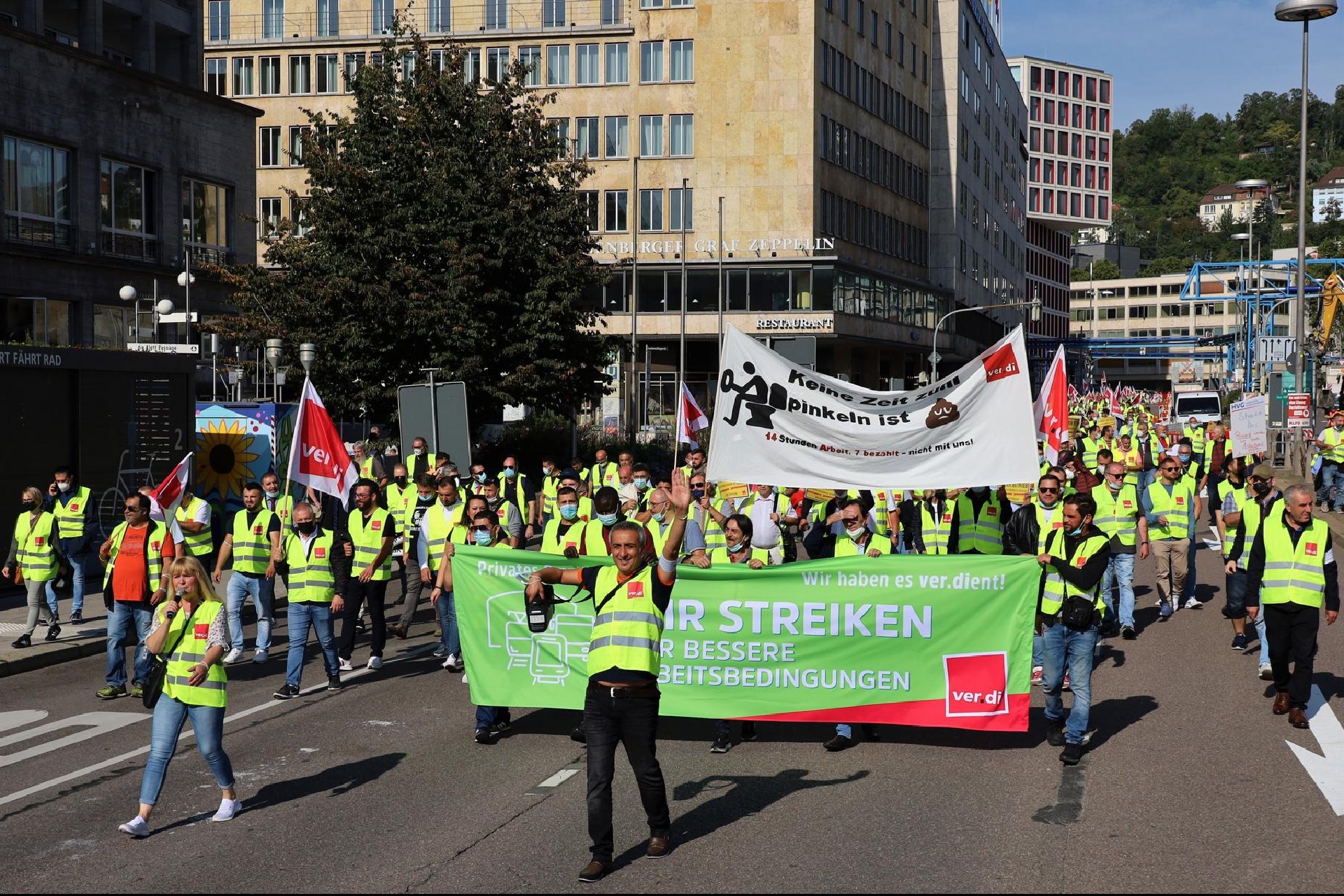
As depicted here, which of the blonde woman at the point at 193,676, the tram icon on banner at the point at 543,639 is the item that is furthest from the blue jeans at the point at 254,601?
the blonde woman at the point at 193,676

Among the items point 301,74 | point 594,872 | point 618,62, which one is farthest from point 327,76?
point 594,872

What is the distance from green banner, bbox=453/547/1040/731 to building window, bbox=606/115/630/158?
179 feet

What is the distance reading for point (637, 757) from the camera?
7633 millimetres

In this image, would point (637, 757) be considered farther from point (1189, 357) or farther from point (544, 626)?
point (1189, 357)

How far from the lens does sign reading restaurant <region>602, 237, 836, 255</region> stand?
2451 inches

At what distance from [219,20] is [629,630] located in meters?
66.9

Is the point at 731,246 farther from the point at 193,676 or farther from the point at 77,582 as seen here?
the point at 193,676

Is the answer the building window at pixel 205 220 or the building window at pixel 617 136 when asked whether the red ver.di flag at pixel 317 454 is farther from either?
the building window at pixel 617 136

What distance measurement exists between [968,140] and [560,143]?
55.0 m

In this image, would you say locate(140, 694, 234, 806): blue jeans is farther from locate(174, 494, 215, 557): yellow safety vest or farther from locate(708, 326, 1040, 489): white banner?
locate(174, 494, 215, 557): yellow safety vest

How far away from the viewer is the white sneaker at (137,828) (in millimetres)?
8094

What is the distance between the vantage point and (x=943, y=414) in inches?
452

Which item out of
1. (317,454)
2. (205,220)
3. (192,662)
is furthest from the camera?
(205,220)

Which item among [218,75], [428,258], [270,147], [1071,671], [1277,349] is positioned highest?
[218,75]
